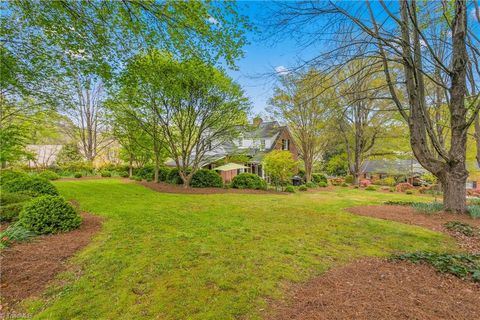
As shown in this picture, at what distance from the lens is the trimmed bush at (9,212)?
571cm

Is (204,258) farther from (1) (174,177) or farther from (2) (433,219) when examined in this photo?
(1) (174,177)

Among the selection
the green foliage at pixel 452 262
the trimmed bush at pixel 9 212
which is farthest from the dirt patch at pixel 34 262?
the green foliage at pixel 452 262

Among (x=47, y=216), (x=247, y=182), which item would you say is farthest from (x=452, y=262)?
(x=247, y=182)

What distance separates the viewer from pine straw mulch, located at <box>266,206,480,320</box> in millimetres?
2545

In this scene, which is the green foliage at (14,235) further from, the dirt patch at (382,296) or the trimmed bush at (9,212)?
the dirt patch at (382,296)

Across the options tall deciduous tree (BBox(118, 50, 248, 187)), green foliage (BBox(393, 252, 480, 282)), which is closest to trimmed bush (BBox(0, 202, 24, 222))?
tall deciduous tree (BBox(118, 50, 248, 187))

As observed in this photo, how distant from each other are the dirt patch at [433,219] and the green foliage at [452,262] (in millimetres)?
1182

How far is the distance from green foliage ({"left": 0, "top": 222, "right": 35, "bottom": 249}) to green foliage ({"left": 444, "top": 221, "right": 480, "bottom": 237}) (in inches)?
414

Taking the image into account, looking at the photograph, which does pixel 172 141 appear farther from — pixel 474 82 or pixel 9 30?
pixel 474 82

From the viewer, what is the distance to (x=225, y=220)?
23.0 feet

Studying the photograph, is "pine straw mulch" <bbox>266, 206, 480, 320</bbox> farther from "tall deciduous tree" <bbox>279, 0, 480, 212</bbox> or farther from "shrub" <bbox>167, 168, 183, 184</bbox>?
"shrub" <bbox>167, 168, 183, 184</bbox>

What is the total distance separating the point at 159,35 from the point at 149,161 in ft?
70.0

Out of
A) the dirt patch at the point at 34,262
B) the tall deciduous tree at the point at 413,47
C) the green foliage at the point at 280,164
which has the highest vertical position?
the tall deciduous tree at the point at 413,47

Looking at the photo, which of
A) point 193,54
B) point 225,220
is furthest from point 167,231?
point 193,54
